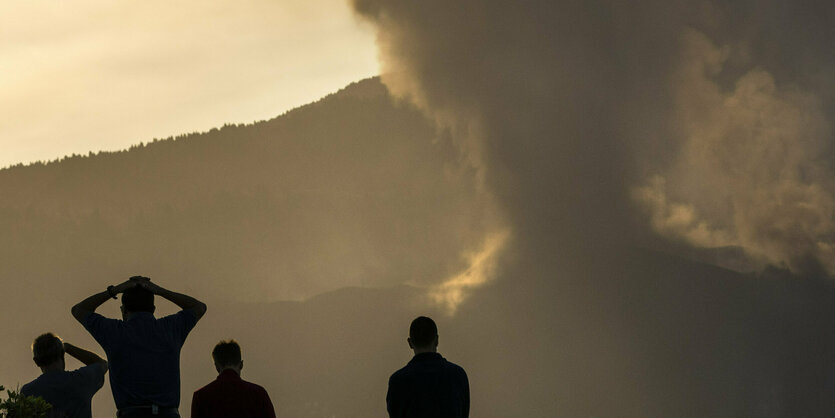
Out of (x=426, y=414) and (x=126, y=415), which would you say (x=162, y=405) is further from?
(x=426, y=414)

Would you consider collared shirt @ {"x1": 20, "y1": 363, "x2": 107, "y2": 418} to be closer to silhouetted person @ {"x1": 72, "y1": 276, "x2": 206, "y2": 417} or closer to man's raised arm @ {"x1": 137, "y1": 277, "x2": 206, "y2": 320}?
silhouetted person @ {"x1": 72, "y1": 276, "x2": 206, "y2": 417}

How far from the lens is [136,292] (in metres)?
13.1

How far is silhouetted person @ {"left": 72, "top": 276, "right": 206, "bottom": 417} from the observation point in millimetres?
13102

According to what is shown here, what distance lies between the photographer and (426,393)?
41.6 feet

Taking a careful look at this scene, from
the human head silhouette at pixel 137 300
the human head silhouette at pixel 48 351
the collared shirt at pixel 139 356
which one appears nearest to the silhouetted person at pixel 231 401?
the collared shirt at pixel 139 356

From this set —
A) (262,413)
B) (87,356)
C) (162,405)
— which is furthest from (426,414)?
(87,356)

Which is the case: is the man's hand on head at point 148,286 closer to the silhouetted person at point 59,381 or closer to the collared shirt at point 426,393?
the silhouetted person at point 59,381

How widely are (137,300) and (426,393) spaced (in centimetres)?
316

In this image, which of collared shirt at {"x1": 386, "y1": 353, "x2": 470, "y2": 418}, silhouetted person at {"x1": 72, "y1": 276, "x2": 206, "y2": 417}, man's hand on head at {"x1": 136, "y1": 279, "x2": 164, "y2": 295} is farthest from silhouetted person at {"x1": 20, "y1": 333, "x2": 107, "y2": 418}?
collared shirt at {"x1": 386, "y1": 353, "x2": 470, "y2": 418}

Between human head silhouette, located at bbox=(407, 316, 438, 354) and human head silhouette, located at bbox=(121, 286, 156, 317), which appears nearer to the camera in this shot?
human head silhouette, located at bbox=(407, 316, 438, 354)

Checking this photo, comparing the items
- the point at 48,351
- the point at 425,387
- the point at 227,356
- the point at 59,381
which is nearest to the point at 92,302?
the point at 48,351

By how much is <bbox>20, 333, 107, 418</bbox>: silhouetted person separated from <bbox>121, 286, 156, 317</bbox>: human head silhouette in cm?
69

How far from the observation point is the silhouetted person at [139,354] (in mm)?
13102

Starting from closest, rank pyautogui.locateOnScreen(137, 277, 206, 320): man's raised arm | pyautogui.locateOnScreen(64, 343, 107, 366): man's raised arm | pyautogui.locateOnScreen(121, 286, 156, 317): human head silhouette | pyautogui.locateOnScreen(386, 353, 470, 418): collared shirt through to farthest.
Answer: pyautogui.locateOnScreen(386, 353, 470, 418): collared shirt
pyautogui.locateOnScreen(121, 286, 156, 317): human head silhouette
pyautogui.locateOnScreen(137, 277, 206, 320): man's raised arm
pyautogui.locateOnScreen(64, 343, 107, 366): man's raised arm
